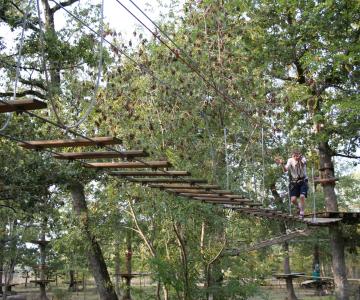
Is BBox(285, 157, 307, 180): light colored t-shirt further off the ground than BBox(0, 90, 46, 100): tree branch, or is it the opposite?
BBox(0, 90, 46, 100): tree branch

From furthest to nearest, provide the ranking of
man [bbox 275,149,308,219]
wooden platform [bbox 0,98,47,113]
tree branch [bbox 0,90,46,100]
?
tree branch [bbox 0,90,46,100], man [bbox 275,149,308,219], wooden platform [bbox 0,98,47,113]

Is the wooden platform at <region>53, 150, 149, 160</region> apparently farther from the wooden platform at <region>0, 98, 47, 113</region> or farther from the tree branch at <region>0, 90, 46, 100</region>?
the tree branch at <region>0, 90, 46, 100</region>

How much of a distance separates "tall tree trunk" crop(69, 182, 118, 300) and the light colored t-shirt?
14.7ft

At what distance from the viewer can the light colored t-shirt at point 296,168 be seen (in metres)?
7.12

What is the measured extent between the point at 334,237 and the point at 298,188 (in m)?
5.29

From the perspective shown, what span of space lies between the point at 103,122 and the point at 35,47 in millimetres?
2039

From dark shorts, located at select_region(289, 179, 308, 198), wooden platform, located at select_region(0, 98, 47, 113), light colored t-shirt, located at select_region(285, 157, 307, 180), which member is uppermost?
light colored t-shirt, located at select_region(285, 157, 307, 180)

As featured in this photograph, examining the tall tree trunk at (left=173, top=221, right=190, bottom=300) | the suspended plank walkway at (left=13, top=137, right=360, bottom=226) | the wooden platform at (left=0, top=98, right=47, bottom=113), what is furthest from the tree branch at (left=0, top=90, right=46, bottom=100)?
the wooden platform at (left=0, top=98, right=47, bottom=113)

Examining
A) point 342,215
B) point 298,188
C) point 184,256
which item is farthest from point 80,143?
point 342,215

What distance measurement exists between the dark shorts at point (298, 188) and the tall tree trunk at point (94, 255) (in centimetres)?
437

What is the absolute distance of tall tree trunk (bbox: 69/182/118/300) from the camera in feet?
32.3

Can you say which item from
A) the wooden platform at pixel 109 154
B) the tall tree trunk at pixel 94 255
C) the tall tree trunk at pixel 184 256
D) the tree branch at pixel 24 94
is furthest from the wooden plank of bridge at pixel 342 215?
the wooden platform at pixel 109 154

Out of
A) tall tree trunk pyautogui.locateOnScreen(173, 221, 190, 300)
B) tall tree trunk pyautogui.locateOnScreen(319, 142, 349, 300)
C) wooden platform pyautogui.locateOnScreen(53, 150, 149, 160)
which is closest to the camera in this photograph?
wooden platform pyautogui.locateOnScreen(53, 150, 149, 160)

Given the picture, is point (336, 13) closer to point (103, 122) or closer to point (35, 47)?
point (103, 122)
